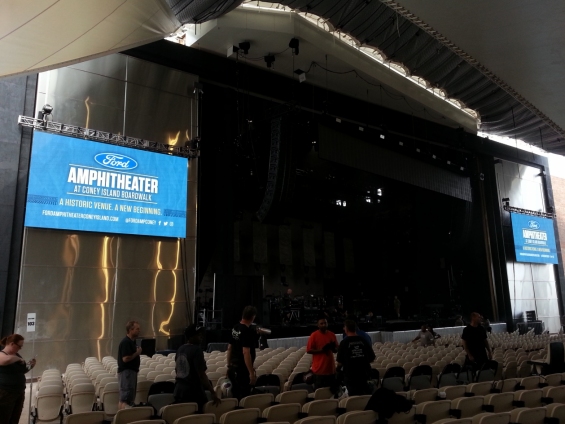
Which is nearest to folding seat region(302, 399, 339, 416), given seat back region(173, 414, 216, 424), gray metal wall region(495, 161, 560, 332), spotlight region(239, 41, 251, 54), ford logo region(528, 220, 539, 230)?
Answer: seat back region(173, 414, 216, 424)

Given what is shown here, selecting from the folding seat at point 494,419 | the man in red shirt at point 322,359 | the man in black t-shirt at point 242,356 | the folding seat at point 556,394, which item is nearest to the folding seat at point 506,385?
the folding seat at point 556,394

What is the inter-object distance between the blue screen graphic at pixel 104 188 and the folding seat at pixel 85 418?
9282mm

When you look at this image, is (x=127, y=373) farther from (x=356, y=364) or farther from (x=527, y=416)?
(x=527, y=416)

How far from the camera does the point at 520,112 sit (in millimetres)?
18438

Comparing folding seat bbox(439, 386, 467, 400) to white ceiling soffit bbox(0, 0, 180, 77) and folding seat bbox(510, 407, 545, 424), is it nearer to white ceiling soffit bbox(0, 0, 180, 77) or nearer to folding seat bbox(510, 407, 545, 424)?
folding seat bbox(510, 407, 545, 424)

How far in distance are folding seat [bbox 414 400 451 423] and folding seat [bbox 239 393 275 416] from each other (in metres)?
1.36

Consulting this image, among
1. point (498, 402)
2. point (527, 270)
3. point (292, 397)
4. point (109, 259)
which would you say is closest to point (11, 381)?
point (292, 397)

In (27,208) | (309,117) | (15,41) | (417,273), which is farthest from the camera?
(417,273)

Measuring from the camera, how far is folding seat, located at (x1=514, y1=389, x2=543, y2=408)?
4.23 meters

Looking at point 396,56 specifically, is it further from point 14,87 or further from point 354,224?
point 354,224

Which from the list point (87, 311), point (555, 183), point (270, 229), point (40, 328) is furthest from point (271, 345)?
point (555, 183)

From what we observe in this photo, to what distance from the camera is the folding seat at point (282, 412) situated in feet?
12.7

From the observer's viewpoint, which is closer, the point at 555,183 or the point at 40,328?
the point at 40,328

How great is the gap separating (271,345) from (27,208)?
7230 mm
